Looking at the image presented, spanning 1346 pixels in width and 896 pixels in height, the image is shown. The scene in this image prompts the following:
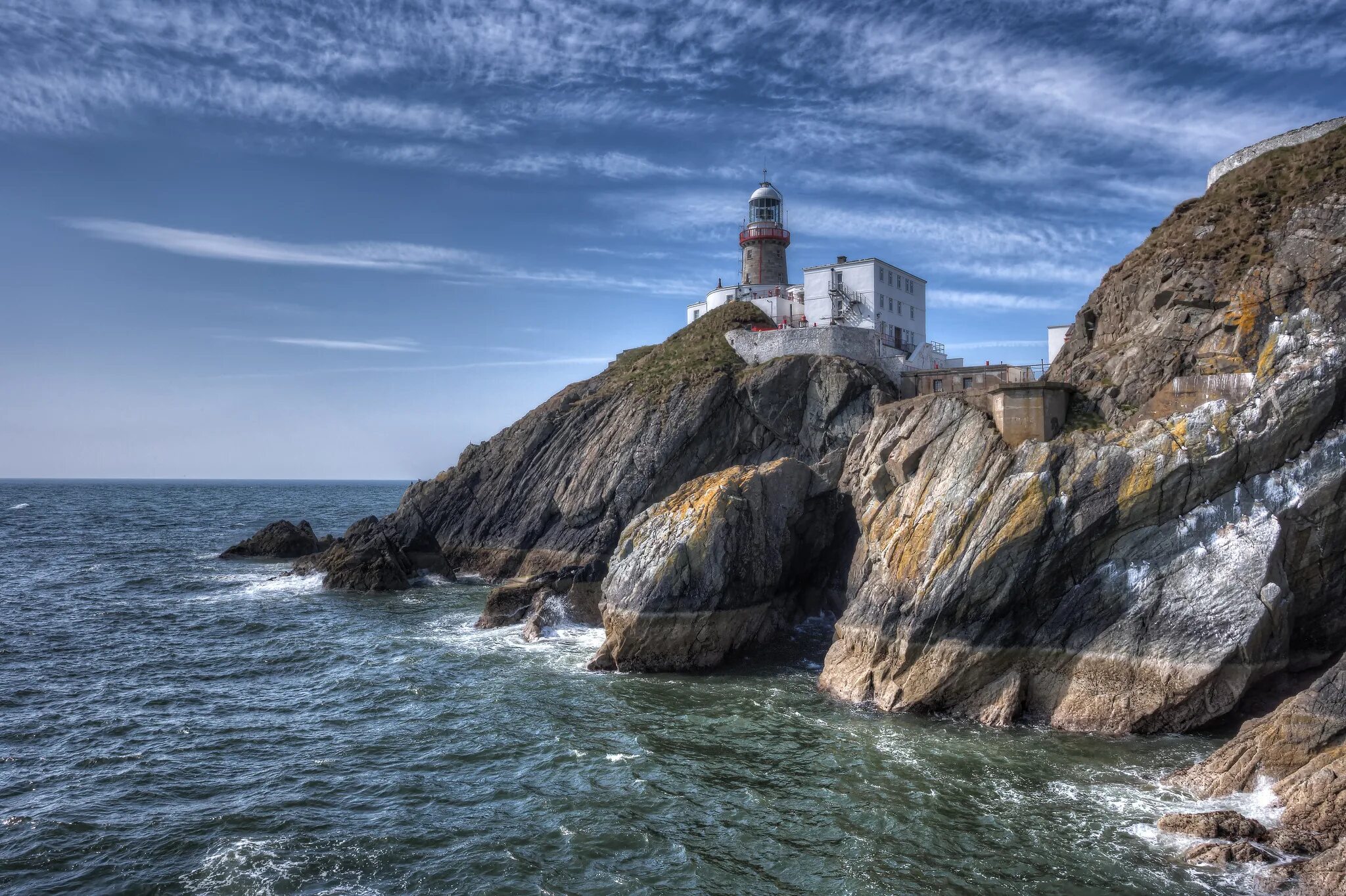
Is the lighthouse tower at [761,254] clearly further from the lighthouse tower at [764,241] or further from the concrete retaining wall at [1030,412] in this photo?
the concrete retaining wall at [1030,412]

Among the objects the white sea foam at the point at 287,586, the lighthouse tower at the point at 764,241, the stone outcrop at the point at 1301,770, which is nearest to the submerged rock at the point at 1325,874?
the stone outcrop at the point at 1301,770

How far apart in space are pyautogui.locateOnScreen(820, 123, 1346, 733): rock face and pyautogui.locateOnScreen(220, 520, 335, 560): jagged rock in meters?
49.6

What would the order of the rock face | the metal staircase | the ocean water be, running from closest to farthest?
1. the ocean water
2. the rock face
3. the metal staircase

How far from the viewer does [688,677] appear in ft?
95.9

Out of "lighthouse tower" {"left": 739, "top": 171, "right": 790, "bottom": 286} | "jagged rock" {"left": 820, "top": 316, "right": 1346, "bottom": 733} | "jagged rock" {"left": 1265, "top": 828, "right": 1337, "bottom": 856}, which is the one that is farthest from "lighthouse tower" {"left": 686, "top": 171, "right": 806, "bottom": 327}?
"jagged rock" {"left": 1265, "top": 828, "right": 1337, "bottom": 856}

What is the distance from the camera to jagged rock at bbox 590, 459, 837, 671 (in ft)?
98.4

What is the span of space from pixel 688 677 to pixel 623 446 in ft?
79.1

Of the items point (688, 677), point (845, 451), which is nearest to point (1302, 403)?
point (845, 451)

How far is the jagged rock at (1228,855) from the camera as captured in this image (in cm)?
1551

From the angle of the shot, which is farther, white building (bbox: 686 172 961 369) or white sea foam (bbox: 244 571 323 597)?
white building (bbox: 686 172 961 369)

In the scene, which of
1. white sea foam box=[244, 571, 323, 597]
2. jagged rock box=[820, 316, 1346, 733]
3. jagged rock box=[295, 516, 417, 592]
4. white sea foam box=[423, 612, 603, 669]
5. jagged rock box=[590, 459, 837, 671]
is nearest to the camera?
jagged rock box=[820, 316, 1346, 733]

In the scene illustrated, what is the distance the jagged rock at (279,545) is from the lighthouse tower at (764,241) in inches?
1583

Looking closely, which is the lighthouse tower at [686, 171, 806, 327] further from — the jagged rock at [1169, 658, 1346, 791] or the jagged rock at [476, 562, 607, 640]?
the jagged rock at [1169, 658, 1346, 791]

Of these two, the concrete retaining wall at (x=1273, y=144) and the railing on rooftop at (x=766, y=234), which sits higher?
the railing on rooftop at (x=766, y=234)
